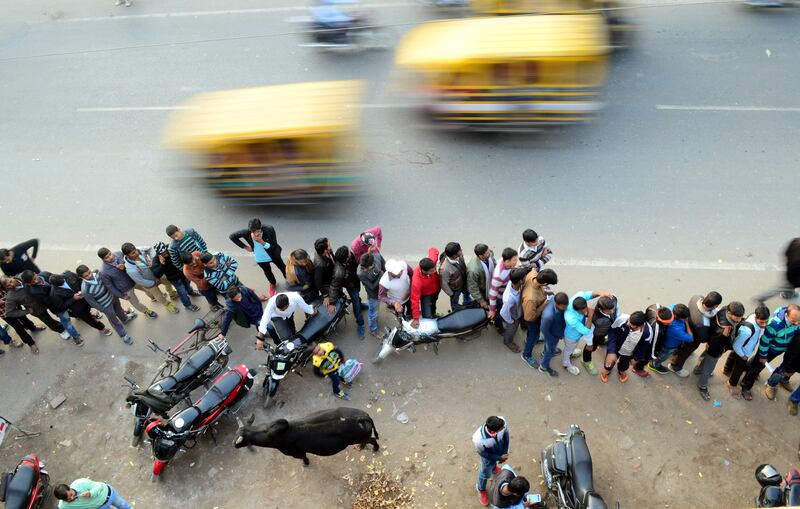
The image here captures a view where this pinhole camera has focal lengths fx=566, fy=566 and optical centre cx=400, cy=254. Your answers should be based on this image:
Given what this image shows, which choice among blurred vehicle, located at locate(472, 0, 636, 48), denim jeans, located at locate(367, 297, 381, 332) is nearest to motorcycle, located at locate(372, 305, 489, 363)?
denim jeans, located at locate(367, 297, 381, 332)

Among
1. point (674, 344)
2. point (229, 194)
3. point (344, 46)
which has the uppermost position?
point (344, 46)

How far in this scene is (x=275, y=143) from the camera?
8.53m

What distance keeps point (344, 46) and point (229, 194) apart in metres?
4.76

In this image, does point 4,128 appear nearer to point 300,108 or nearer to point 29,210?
point 29,210

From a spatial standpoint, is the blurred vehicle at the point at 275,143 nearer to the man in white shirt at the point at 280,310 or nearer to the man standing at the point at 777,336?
the man in white shirt at the point at 280,310

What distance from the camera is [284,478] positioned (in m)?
6.52

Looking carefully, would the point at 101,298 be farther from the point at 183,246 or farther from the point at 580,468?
the point at 580,468

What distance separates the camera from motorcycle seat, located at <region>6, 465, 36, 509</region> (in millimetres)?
5996

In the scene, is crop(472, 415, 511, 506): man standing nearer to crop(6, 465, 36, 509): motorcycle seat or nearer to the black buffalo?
the black buffalo

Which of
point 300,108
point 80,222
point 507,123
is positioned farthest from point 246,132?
point 507,123

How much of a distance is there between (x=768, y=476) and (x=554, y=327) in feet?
8.01

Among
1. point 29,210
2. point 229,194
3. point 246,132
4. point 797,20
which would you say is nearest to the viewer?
point 246,132

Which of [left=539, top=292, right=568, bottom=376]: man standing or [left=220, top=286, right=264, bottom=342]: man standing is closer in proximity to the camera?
[left=539, top=292, right=568, bottom=376]: man standing

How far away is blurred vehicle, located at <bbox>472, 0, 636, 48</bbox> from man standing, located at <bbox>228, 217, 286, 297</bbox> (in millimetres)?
6317
